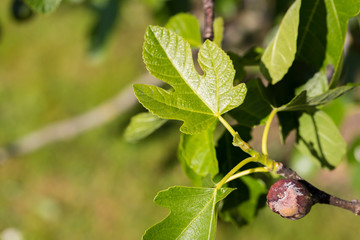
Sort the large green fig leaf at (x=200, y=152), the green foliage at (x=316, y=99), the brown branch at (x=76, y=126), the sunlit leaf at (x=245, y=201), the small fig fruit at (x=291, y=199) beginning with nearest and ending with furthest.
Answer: the small fig fruit at (x=291, y=199) → the green foliage at (x=316, y=99) → the large green fig leaf at (x=200, y=152) → the sunlit leaf at (x=245, y=201) → the brown branch at (x=76, y=126)

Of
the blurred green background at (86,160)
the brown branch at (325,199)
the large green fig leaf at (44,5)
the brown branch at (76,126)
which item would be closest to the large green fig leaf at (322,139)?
the brown branch at (325,199)

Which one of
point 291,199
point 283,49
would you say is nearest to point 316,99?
point 283,49

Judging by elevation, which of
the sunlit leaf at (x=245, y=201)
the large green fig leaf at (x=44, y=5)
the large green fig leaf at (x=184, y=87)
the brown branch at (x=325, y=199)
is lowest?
the sunlit leaf at (x=245, y=201)

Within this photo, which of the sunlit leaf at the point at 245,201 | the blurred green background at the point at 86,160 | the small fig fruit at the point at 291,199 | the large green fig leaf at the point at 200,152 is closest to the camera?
the small fig fruit at the point at 291,199

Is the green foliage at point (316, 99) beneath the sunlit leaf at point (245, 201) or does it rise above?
above

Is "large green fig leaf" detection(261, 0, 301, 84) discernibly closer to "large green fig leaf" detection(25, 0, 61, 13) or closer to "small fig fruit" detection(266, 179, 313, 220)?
"small fig fruit" detection(266, 179, 313, 220)

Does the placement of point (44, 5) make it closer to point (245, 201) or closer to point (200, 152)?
point (200, 152)

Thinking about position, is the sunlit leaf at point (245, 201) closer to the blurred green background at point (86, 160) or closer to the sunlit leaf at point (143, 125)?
the sunlit leaf at point (143, 125)
